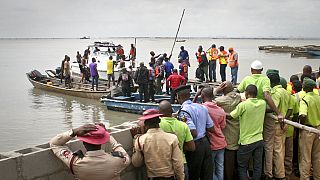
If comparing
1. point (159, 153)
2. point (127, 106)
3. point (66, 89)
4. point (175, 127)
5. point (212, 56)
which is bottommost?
point (127, 106)

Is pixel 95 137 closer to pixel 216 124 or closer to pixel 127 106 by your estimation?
pixel 216 124

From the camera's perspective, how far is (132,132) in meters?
4.80

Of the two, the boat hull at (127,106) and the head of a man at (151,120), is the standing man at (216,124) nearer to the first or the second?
the head of a man at (151,120)

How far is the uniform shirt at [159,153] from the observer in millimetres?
4055

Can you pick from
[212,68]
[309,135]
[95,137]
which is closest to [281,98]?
[309,135]

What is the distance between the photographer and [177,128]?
4.36 meters

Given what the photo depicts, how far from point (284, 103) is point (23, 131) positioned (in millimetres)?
13082

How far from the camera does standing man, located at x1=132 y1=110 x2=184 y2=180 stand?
4.05m

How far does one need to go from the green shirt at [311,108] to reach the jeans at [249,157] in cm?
88

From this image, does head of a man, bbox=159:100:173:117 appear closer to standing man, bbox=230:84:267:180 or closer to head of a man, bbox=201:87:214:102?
head of a man, bbox=201:87:214:102

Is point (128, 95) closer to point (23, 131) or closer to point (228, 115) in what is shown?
point (23, 131)

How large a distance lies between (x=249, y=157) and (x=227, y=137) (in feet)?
1.34

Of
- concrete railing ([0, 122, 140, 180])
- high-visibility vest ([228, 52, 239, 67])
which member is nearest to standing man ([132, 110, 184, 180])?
concrete railing ([0, 122, 140, 180])

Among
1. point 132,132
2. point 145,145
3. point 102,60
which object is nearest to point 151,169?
point 145,145
